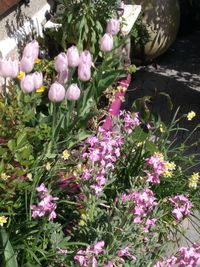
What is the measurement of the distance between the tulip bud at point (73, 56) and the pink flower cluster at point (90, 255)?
791mm

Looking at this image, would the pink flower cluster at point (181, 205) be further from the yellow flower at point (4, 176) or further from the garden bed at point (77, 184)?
the yellow flower at point (4, 176)

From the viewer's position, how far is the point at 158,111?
15.1ft

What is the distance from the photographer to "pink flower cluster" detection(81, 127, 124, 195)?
2.03 m

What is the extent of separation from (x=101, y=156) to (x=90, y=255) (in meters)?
0.47

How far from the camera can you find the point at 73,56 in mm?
2168

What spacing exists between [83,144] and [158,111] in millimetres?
2174

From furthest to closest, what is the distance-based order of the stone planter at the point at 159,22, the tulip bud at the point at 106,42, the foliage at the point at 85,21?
the stone planter at the point at 159,22
the foliage at the point at 85,21
the tulip bud at the point at 106,42

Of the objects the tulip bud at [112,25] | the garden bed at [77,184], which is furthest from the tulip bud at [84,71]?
the tulip bud at [112,25]

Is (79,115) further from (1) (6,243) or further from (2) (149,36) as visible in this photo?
(2) (149,36)

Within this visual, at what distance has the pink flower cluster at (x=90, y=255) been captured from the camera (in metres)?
1.84

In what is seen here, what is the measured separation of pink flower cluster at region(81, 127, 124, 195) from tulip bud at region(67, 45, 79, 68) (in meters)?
0.37

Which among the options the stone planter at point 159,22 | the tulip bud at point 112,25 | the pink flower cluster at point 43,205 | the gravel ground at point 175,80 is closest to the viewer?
the pink flower cluster at point 43,205

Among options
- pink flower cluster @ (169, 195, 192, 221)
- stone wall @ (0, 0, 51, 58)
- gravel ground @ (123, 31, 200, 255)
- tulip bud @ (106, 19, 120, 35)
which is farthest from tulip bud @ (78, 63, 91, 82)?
gravel ground @ (123, 31, 200, 255)

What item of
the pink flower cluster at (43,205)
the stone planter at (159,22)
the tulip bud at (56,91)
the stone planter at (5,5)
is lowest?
the stone planter at (159,22)
